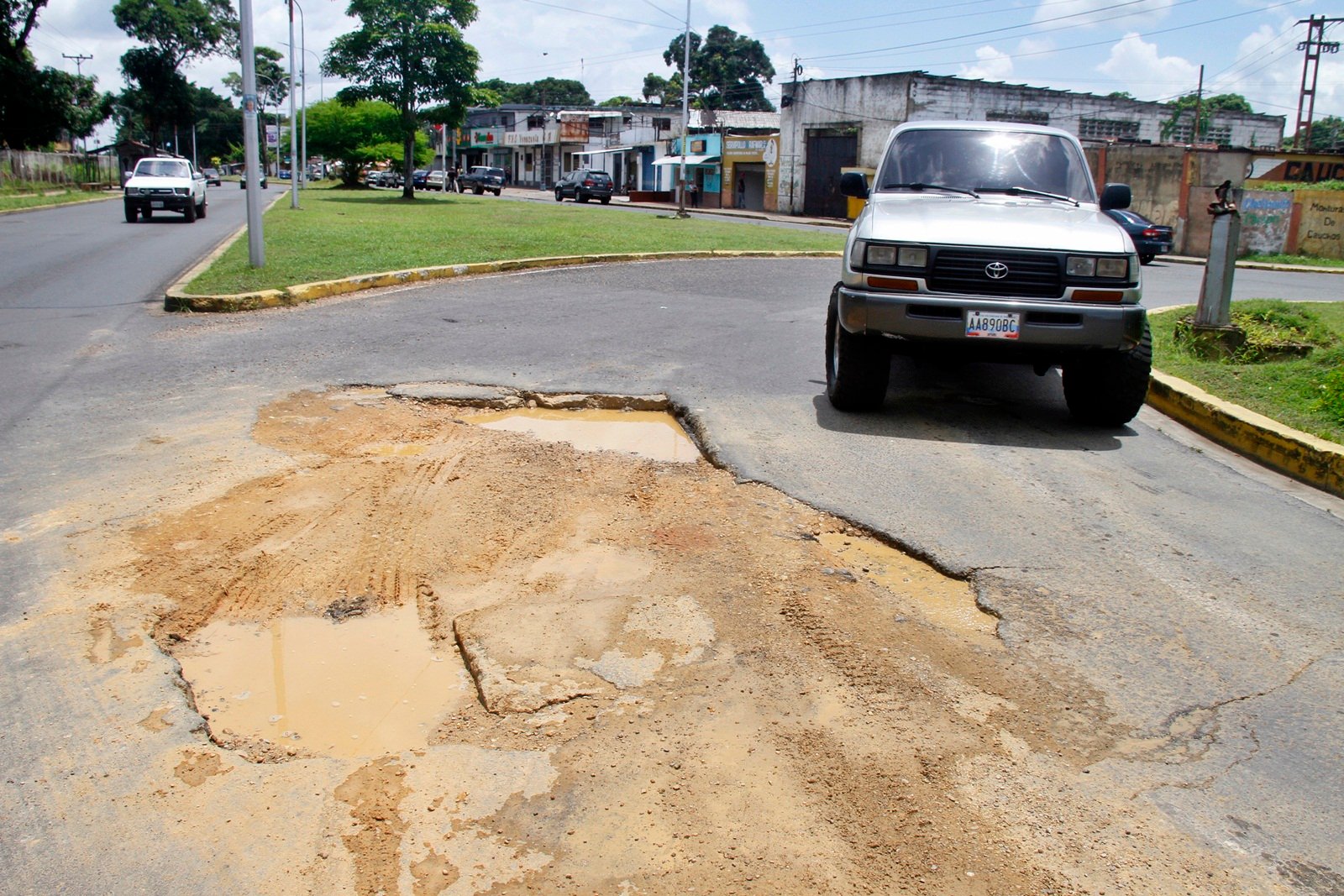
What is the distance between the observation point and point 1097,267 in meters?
6.29

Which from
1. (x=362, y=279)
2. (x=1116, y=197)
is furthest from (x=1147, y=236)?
(x=1116, y=197)

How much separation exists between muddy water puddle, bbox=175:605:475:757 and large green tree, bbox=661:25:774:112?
325 feet

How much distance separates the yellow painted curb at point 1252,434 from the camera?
5895mm

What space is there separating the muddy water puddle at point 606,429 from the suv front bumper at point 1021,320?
4.37 feet

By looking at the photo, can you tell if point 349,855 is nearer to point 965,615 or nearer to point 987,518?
point 965,615

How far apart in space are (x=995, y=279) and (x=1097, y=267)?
0.58 metres

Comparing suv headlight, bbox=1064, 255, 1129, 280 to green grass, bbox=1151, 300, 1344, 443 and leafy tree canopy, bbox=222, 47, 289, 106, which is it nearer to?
green grass, bbox=1151, 300, 1344, 443

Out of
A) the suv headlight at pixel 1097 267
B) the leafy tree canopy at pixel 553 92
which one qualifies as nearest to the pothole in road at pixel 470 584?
the suv headlight at pixel 1097 267


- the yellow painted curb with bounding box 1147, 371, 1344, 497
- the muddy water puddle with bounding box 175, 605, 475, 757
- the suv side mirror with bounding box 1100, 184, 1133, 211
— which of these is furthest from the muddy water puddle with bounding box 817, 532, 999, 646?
the suv side mirror with bounding box 1100, 184, 1133, 211

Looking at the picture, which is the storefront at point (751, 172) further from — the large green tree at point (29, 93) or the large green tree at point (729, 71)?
the large green tree at point (729, 71)

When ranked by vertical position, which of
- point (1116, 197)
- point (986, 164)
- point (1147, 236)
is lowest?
point (1147, 236)

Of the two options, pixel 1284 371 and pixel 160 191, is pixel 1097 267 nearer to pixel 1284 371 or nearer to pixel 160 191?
pixel 1284 371

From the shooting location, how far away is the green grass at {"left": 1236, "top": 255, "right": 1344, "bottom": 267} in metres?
28.4

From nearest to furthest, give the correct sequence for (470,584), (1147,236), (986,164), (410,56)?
(470,584), (986,164), (1147,236), (410,56)
